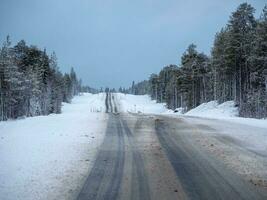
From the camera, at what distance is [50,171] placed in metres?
10.6

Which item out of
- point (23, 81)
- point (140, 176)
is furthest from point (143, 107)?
point (140, 176)

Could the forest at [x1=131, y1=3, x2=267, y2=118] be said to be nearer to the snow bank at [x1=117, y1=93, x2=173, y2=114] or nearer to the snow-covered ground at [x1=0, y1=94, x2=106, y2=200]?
the snow bank at [x1=117, y1=93, x2=173, y2=114]

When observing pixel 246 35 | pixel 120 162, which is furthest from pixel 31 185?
pixel 246 35

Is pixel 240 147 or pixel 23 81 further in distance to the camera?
pixel 23 81

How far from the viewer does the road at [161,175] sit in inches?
339

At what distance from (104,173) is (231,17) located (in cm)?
4107

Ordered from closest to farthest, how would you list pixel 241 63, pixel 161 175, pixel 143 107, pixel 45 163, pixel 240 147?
pixel 161 175
pixel 45 163
pixel 240 147
pixel 241 63
pixel 143 107

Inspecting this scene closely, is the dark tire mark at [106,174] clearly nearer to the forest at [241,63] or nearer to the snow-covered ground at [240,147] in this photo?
the snow-covered ground at [240,147]

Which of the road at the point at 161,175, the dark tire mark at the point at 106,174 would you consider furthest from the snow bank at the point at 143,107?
the road at the point at 161,175

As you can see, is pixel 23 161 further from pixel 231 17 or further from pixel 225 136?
pixel 231 17

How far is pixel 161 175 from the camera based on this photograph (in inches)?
407

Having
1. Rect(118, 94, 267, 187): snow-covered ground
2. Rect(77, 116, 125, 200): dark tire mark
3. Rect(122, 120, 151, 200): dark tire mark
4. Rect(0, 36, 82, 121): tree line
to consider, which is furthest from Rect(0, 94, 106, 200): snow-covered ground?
Rect(0, 36, 82, 121): tree line

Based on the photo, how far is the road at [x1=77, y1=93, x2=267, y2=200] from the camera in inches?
339

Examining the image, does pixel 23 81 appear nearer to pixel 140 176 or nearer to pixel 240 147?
pixel 240 147
